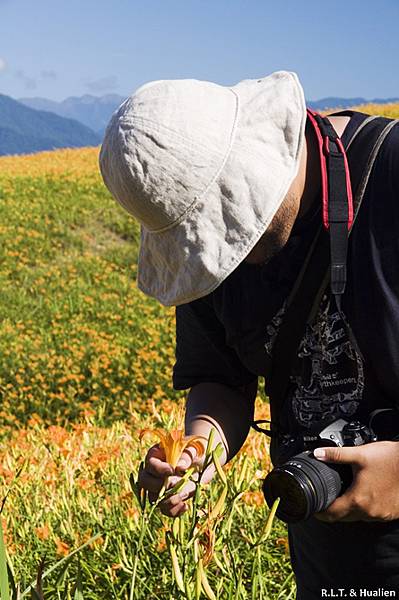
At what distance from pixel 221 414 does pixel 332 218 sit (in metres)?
0.46

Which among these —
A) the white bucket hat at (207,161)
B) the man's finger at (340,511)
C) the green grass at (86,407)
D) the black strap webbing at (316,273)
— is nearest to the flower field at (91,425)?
the green grass at (86,407)

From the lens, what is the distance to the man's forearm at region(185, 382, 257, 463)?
54.8 inches

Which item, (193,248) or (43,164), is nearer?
(193,248)

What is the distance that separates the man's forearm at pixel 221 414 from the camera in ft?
4.57

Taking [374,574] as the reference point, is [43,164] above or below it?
below

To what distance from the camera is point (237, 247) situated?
1.14 m

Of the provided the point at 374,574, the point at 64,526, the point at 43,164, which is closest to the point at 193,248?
the point at 374,574

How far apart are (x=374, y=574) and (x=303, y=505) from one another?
323mm

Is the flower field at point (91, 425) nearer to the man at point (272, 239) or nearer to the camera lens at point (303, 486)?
the camera lens at point (303, 486)

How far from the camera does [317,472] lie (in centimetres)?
109

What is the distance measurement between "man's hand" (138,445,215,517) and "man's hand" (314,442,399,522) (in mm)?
186

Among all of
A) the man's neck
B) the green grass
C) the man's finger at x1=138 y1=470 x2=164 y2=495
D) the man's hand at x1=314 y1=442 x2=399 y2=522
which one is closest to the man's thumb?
the man's hand at x1=314 y1=442 x2=399 y2=522

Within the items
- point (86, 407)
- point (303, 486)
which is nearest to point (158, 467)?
point (303, 486)

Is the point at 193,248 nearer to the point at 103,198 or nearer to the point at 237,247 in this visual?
the point at 237,247
